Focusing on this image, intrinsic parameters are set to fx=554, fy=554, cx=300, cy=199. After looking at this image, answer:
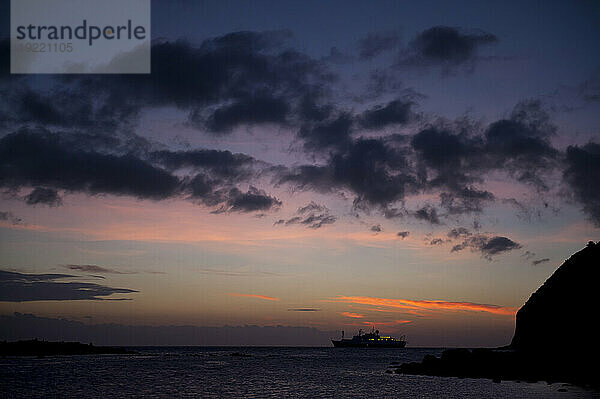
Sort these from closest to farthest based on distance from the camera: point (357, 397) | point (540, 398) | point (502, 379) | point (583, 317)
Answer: point (540, 398) < point (357, 397) < point (502, 379) < point (583, 317)

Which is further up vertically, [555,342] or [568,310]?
[568,310]

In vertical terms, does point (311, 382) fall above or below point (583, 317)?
below

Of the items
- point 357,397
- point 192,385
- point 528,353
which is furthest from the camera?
point 528,353

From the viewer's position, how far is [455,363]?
99.5 m

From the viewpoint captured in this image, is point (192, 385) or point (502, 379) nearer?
point (192, 385)

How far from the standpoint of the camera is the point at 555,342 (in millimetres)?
98938

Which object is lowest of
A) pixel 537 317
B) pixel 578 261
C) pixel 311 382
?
pixel 311 382

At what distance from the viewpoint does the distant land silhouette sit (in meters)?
87.1

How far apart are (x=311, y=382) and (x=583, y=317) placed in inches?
1863

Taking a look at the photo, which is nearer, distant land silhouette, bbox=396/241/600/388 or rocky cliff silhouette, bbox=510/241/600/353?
distant land silhouette, bbox=396/241/600/388

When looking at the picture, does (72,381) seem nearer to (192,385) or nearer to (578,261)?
(192,385)

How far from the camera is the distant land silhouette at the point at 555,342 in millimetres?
87125

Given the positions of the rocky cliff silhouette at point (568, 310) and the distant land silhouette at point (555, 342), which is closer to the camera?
the distant land silhouette at point (555, 342)

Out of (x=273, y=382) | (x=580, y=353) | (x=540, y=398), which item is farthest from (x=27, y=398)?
(x=580, y=353)
